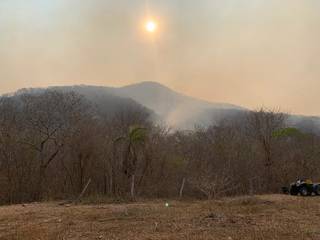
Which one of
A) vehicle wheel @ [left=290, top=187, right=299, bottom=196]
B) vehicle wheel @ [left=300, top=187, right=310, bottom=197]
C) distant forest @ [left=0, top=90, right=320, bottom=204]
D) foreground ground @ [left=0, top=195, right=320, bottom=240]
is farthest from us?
distant forest @ [left=0, top=90, right=320, bottom=204]

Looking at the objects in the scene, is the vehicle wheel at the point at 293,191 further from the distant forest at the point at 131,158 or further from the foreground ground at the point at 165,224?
the foreground ground at the point at 165,224

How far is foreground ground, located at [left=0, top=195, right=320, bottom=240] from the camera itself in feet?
38.0

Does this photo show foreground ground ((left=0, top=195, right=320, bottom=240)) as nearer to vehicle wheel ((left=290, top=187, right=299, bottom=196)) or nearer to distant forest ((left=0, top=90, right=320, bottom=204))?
distant forest ((left=0, top=90, right=320, bottom=204))

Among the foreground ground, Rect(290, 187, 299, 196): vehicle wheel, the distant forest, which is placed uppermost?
the distant forest

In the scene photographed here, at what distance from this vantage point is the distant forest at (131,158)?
29734 millimetres

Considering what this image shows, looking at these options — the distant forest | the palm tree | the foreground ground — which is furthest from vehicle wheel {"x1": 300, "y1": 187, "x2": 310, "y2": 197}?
the palm tree

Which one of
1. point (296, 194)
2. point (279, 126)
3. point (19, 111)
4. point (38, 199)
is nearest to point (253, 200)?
point (296, 194)

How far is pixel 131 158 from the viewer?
30078mm

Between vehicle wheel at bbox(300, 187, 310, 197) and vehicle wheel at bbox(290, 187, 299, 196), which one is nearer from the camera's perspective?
vehicle wheel at bbox(300, 187, 310, 197)

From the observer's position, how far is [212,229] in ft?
40.7

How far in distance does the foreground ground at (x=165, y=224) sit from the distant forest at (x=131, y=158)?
938 cm

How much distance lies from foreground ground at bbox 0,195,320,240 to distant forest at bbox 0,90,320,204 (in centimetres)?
938

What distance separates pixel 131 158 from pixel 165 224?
54.2ft

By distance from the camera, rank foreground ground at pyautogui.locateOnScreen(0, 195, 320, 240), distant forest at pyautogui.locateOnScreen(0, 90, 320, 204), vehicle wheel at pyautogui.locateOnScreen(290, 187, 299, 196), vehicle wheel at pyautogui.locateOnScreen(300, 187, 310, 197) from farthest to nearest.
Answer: distant forest at pyautogui.locateOnScreen(0, 90, 320, 204), vehicle wheel at pyautogui.locateOnScreen(290, 187, 299, 196), vehicle wheel at pyautogui.locateOnScreen(300, 187, 310, 197), foreground ground at pyautogui.locateOnScreen(0, 195, 320, 240)
